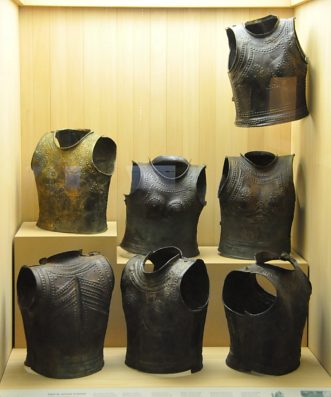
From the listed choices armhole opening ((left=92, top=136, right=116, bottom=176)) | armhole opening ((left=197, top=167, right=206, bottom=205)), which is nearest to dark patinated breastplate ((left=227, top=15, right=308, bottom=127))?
armhole opening ((left=197, top=167, right=206, bottom=205))

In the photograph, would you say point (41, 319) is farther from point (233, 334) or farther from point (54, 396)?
point (233, 334)

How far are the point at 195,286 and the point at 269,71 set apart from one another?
1.08m

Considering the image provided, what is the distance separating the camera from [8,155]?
3799 mm

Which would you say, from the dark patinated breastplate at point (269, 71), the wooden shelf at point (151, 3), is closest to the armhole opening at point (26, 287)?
the dark patinated breastplate at point (269, 71)

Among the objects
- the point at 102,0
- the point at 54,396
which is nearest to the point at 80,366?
the point at 54,396

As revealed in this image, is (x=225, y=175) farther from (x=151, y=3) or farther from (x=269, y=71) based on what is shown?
(x=151, y=3)

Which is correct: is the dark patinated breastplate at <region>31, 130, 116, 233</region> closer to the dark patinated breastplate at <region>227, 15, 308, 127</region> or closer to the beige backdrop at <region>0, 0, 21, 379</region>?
the beige backdrop at <region>0, 0, 21, 379</region>

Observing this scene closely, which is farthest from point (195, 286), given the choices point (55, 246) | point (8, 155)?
point (8, 155)

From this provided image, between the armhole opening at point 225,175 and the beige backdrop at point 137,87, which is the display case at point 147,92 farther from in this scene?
the armhole opening at point 225,175

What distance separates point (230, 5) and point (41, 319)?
1.86m

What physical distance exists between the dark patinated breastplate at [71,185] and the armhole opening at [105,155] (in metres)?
0.04

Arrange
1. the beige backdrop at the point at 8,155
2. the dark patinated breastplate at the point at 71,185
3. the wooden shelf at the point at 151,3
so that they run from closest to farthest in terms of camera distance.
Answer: the beige backdrop at the point at 8,155
the dark patinated breastplate at the point at 71,185
the wooden shelf at the point at 151,3

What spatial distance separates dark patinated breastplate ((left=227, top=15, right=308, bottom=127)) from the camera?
12.6 ft

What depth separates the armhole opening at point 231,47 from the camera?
3916mm
